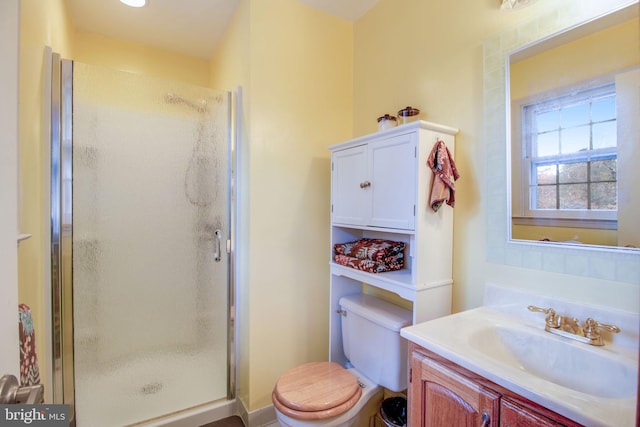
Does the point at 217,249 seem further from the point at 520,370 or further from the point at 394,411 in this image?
the point at 520,370

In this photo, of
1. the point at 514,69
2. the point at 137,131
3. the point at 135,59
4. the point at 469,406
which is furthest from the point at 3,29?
the point at 135,59

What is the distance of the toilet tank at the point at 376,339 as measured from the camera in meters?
1.39

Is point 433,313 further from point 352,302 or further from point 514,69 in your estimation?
point 514,69

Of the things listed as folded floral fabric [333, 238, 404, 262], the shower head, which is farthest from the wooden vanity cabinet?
the shower head

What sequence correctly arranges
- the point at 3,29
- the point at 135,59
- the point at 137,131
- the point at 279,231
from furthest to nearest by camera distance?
1. the point at 135,59
2. the point at 279,231
3. the point at 137,131
4. the point at 3,29

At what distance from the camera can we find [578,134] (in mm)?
1042

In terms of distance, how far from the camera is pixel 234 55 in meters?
2.02

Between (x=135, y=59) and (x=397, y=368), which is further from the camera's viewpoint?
(x=135, y=59)

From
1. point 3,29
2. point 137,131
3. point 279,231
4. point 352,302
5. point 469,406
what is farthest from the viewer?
point 279,231

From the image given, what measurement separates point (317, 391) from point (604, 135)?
1.49m

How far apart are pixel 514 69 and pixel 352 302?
4.43ft

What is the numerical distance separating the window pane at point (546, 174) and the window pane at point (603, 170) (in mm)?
116

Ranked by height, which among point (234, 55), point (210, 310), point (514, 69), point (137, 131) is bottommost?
point (210, 310)

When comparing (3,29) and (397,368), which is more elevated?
(3,29)
